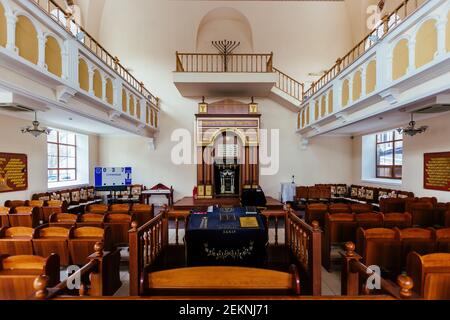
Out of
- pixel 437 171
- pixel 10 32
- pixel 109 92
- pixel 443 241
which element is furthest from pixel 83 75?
pixel 437 171

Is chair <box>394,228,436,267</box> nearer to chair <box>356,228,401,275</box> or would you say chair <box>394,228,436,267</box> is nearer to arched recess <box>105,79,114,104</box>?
chair <box>356,228,401,275</box>

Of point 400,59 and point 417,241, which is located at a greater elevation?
point 400,59

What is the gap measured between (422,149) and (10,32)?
25.6 ft

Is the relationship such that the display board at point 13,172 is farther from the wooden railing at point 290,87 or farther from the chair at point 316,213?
the wooden railing at point 290,87

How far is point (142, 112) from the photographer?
24.2 feet

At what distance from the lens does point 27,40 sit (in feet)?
10.6

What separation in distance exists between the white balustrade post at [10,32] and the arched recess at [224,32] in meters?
7.01

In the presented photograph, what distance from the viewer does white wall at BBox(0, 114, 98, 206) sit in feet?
16.9

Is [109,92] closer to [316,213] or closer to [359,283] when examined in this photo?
[316,213]

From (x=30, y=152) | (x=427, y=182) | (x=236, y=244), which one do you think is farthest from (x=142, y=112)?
(x=427, y=182)

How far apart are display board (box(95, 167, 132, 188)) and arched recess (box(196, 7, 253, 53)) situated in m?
5.33

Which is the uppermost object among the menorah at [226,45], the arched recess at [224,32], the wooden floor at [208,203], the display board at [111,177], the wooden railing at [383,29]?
the arched recess at [224,32]

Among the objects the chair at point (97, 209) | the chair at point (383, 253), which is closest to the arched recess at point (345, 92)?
the chair at point (383, 253)

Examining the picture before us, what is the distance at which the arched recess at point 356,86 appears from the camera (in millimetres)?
4945
